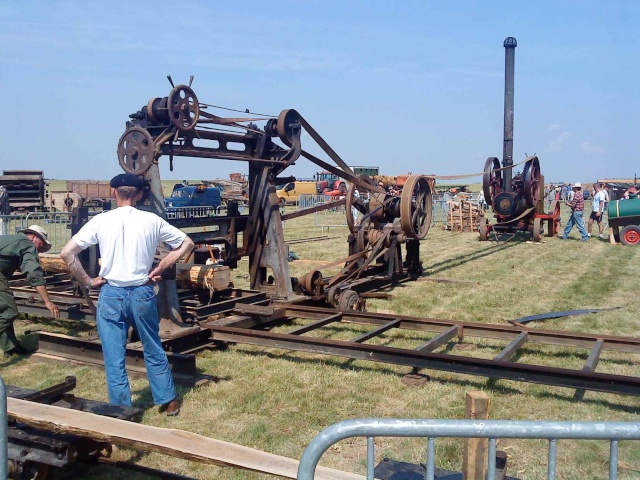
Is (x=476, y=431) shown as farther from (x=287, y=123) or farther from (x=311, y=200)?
(x=311, y=200)

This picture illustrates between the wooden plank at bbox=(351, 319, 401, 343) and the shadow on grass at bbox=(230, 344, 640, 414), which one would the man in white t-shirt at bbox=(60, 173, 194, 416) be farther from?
the wooden plank at bbox=(351, 319, 401, 343)

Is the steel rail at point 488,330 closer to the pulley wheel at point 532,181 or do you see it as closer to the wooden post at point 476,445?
the wooden post at point 476,445

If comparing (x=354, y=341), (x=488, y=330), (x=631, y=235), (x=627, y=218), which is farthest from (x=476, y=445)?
(x=627, y=218)

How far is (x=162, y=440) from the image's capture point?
10.3ft

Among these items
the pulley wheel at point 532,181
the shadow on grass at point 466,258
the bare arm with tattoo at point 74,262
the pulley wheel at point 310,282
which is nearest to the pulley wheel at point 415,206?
the pulley wheel at point 310,282

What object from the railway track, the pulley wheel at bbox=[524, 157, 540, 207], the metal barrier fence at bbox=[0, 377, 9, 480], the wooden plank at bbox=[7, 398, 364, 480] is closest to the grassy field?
the railway track

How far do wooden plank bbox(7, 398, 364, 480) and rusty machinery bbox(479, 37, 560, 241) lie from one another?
1694 cm

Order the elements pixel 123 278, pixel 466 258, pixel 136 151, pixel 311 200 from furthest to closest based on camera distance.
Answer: pixel 311 200 < pixel 466 258 < pixel 136 151 < pixel 123 278

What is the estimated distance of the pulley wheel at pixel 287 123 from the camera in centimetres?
812

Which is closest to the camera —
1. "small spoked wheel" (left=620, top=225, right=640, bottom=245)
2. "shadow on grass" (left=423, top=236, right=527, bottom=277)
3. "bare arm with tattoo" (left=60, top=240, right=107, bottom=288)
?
"bare arm with tattoo" (left=60, top=240, right=107, bottom=288)

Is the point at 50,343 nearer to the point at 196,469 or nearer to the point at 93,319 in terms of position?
the point at 93,319

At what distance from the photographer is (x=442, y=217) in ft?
99.2

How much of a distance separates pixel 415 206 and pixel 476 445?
7.67 metres

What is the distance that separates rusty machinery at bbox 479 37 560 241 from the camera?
19297mm
